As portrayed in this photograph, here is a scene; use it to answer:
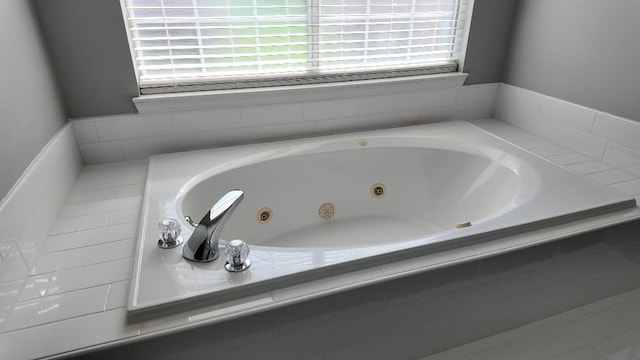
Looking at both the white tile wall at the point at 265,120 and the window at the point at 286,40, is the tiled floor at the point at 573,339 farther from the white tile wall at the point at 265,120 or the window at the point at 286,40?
the window at the point at 286,40

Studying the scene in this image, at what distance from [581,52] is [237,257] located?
1679 mm

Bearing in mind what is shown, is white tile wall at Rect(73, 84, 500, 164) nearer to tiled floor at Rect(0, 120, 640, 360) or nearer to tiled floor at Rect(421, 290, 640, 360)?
tiled floor at Rect(0, 120, 640, 360)

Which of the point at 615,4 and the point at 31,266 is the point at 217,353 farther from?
the point at 615,4

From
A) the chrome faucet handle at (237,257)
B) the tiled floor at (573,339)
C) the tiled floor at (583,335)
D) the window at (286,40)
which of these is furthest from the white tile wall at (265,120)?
the tiled floor at (573,339)

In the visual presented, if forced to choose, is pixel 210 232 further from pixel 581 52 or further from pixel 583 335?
pixel 581 52

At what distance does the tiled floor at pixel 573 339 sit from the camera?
1.30 metres

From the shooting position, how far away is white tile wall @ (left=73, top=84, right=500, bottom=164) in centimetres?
159

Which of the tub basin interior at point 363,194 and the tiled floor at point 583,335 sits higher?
the tub basin interior at point 363,194

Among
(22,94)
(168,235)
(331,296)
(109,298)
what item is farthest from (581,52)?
(22,94)

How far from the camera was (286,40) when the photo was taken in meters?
1.71

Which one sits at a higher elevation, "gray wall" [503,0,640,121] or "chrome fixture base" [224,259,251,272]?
"gray wall" [503,0,640,121]

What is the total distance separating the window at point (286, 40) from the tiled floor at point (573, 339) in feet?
4.12

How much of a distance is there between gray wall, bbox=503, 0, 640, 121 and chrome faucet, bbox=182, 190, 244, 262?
5.11 ft

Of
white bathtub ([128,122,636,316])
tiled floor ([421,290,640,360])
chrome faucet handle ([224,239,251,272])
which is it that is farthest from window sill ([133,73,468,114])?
tiled floor ([421,290,640,360])
